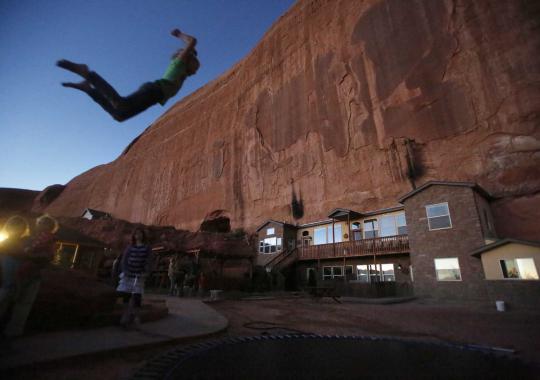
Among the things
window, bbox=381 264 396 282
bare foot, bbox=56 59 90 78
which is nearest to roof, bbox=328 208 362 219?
window, bbox=381 264 396 282

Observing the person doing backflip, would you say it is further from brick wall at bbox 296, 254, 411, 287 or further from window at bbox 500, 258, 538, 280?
brick wall at bbox 296, 254, 411, 287

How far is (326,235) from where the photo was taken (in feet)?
90.2

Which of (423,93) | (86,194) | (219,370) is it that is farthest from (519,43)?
(86,194)

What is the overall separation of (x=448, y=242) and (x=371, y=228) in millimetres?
7564

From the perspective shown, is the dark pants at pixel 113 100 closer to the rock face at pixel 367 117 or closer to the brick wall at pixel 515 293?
the brick wall at pixel 515 293

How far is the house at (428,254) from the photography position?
1398 centimetres

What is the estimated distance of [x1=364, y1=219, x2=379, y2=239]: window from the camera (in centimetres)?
2422

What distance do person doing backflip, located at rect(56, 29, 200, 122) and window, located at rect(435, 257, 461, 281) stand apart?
1791cm

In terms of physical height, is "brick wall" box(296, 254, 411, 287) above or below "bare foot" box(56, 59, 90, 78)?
below

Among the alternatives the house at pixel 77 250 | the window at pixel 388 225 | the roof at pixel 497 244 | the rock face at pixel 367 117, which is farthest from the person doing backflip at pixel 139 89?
the rock face at pixel 367 117

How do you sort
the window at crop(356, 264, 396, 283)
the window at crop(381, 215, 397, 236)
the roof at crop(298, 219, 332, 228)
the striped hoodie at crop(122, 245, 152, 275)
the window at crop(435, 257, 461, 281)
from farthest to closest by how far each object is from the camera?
the roof at crop(298, 219, 332, 228)
the window at crop(381, 215, 397, 236)
the window at crop(356, 264, 396, 283)
the window at crop(435, 257, 461, 281)
the striped hoodie at crop(122, 245, 152, 275)

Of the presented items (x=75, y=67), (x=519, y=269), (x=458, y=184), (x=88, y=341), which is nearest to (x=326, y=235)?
(x=458, y=184)

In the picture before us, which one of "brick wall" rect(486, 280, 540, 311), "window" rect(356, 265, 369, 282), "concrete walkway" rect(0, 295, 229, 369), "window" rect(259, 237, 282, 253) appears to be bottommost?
"concrete walkway" rect(0, 295, 229, 369)

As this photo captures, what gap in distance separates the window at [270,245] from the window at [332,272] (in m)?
5.57
